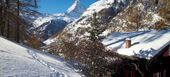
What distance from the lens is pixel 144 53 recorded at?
22.9 m

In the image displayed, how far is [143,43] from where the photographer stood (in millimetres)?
25297

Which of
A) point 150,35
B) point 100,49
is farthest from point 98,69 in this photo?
point 150,35

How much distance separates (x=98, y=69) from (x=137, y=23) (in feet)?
108

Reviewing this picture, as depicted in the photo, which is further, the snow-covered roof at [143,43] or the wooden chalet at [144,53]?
the snow-covered roof at [143,43]

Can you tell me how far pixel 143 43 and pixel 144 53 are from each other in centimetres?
252

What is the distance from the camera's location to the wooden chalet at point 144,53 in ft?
74.6

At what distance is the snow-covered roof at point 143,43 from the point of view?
75.7 ft

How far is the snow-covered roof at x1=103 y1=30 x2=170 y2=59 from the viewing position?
75.7 feet

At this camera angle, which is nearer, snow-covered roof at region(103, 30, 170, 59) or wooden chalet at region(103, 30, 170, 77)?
wooden chalet at region(103, 30, 170, 77)

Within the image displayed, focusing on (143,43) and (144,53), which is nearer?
(144,53)

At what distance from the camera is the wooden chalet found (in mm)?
22750

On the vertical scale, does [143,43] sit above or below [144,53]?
above

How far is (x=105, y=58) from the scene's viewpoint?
17094mm

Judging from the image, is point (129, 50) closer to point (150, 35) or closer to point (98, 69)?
point (150, 35)
